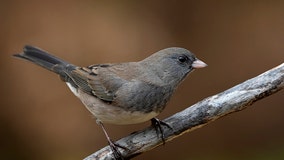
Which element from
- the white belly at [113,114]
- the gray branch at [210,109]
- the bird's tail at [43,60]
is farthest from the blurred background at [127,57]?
the gray branch at [210,109]

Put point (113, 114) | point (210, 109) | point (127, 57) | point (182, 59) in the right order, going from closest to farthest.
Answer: point (210, 109) → point (113, 114) → point (182, 59) → point (127, 57)

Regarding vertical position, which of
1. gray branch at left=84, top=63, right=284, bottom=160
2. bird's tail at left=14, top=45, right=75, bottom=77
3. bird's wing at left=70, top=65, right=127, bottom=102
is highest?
bird's tail at left=14, top=45, right=75, bottom=77

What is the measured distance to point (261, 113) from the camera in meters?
5.14

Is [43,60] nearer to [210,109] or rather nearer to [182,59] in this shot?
[182,59]

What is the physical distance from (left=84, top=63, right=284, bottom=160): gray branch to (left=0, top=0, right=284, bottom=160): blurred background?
1945 millimetres

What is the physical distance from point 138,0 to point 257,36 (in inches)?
54.0

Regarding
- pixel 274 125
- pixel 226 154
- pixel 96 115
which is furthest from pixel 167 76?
pixel 274 125

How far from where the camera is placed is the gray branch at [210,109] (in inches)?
105

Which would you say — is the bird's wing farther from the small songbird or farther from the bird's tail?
the bird's tail

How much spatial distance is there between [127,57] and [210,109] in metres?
2.35

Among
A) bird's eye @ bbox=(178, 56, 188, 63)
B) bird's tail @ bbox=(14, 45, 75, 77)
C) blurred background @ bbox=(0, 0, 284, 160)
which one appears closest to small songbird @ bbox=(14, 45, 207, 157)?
bird's eye @ bbox=(178, 56, 188, 63)

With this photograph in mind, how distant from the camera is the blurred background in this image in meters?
4.94

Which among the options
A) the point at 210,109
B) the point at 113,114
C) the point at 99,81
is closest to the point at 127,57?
the point at 99,81

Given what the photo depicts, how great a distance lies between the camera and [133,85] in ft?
9.83
